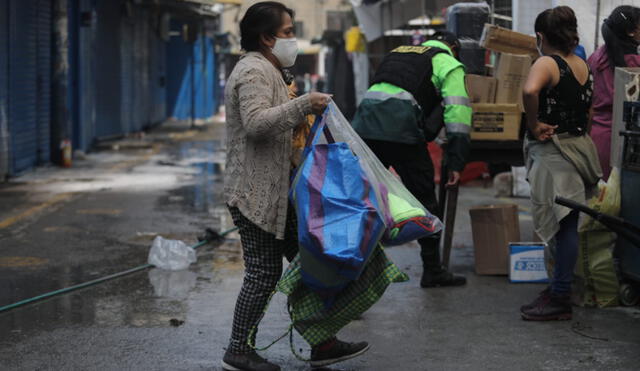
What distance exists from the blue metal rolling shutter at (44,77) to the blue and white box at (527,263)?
9.91 m

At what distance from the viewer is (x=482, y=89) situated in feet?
24.3

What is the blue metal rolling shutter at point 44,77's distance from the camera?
15.1 meters

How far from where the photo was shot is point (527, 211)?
10.4 metres

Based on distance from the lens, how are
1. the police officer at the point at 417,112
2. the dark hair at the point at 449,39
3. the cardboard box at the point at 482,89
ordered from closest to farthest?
the police officer at the point at 417,112, the dark hair at the point at 449,39, the cardboard box at the point at 482,89

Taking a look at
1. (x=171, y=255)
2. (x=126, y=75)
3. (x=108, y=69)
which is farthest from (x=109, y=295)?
(x=126, y=75)

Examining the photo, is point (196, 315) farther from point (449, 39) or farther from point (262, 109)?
point (449, 39)

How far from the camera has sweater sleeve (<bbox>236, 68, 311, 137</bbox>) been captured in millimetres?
4469

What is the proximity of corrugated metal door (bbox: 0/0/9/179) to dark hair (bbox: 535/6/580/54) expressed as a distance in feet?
29.7

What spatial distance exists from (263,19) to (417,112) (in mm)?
2097

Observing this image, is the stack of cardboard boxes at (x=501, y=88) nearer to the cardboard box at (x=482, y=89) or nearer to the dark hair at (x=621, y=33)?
the cardboard box at (x=482, y=89)

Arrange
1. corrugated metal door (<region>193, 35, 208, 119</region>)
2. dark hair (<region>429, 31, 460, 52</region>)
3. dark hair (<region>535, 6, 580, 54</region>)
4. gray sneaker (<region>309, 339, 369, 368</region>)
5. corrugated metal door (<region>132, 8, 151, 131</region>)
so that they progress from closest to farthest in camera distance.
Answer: gray sneaker (<region>309, 339, 369, 368</region>)
dark hair (<region>535, 6, 580, 54</region>)
dark hair (<region>429, 31, 460, 52</region>)
corrugated metal door (<region>132, 8, 151, 131</region>)
corrugated metal door (<region>193, 35, 208, 119</region>)

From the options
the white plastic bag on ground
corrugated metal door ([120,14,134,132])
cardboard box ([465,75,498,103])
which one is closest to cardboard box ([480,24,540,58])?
cardboard box ([465,75,498,103])

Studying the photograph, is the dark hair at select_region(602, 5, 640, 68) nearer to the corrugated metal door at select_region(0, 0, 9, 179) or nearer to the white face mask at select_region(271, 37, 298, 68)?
the white face mask at select_region(271, 37, 298, 68)

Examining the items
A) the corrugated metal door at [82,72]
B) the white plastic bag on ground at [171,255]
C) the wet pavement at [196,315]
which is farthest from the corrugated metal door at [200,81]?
the white plastic bag on ground at [171,255]
